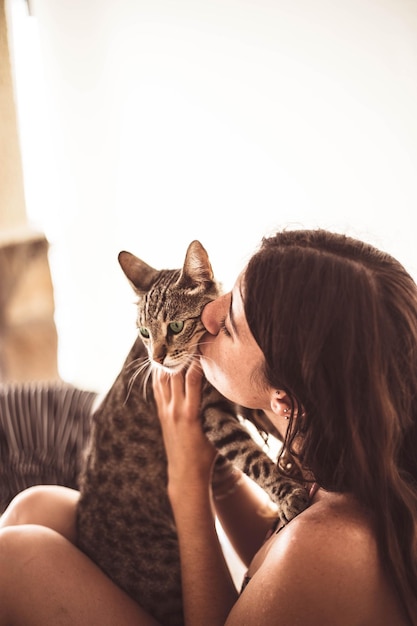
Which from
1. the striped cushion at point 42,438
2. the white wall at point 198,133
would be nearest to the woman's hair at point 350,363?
the white wall at point 198,133

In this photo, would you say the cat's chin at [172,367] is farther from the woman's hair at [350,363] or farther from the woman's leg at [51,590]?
the woman's leg at [51,590]

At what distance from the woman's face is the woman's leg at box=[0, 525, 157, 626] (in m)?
0.51

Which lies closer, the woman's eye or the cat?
the woman's eye

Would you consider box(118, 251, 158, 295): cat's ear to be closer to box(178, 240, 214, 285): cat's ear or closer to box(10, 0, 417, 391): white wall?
box(178, 240, 214, 285): cat's ear

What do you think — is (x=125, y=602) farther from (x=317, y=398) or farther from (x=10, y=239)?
(x=10, y=239)

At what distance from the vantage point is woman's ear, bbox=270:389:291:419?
1.03 meters

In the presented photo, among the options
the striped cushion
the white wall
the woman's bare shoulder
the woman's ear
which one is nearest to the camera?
the woman's bare shoulder

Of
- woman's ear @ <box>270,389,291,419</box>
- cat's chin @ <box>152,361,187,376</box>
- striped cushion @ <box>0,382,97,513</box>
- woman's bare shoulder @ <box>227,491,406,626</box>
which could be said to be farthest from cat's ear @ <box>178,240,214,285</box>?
striped cushion @ <box>0,382,97,513</box>

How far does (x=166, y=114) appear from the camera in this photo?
2.32 meters

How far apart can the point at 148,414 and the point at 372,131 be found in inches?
47.2

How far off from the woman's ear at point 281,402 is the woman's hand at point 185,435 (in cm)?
29

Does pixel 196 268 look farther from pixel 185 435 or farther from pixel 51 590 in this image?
pixel 51 590

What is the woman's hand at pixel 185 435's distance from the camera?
4.14ft

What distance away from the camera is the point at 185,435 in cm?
128
